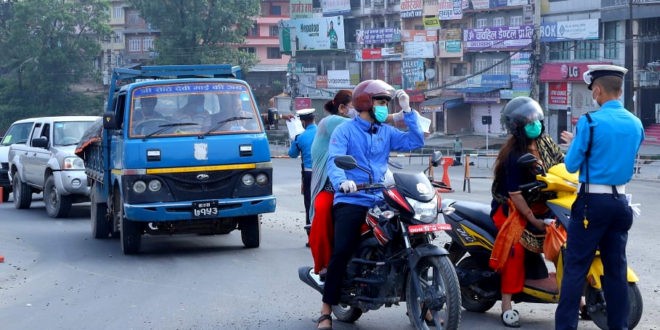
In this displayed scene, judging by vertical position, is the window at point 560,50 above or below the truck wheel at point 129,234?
above

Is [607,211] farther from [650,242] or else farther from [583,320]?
[650,242]

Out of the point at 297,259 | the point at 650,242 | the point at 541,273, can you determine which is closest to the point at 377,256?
the point at 541,273

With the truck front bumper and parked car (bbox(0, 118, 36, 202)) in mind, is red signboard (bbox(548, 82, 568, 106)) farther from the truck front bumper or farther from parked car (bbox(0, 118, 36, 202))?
the truck front bumper

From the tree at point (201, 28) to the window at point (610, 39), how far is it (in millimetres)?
29556

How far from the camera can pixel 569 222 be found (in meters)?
6.70

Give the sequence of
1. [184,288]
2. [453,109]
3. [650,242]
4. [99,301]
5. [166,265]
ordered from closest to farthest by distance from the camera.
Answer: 1. [99,301]
2. [184,288]
3. [166,265]
4. [650,242]
5. [453,109]

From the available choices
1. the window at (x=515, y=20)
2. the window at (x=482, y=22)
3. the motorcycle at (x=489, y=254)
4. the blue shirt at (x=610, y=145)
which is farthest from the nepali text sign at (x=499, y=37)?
the blue shirt at (x=610, y=145)

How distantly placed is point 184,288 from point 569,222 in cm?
461

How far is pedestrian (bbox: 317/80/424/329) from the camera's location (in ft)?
24.0

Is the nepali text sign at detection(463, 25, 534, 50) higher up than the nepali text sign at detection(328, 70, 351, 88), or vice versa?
the nepali text sign at detection(463, 25, 534, 50)

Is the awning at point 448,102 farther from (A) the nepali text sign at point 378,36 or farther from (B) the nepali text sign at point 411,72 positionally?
(A) the nepali text sign at point 378,36

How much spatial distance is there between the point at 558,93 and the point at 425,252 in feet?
162

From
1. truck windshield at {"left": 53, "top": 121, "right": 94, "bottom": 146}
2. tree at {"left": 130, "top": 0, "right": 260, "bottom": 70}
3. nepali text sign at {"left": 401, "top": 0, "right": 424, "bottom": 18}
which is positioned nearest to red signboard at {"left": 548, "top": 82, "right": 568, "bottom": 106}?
nepali text sign at {"left": 401, "top": 0, "right": 424, "bottom": 18}

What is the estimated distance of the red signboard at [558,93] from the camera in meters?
53.9
